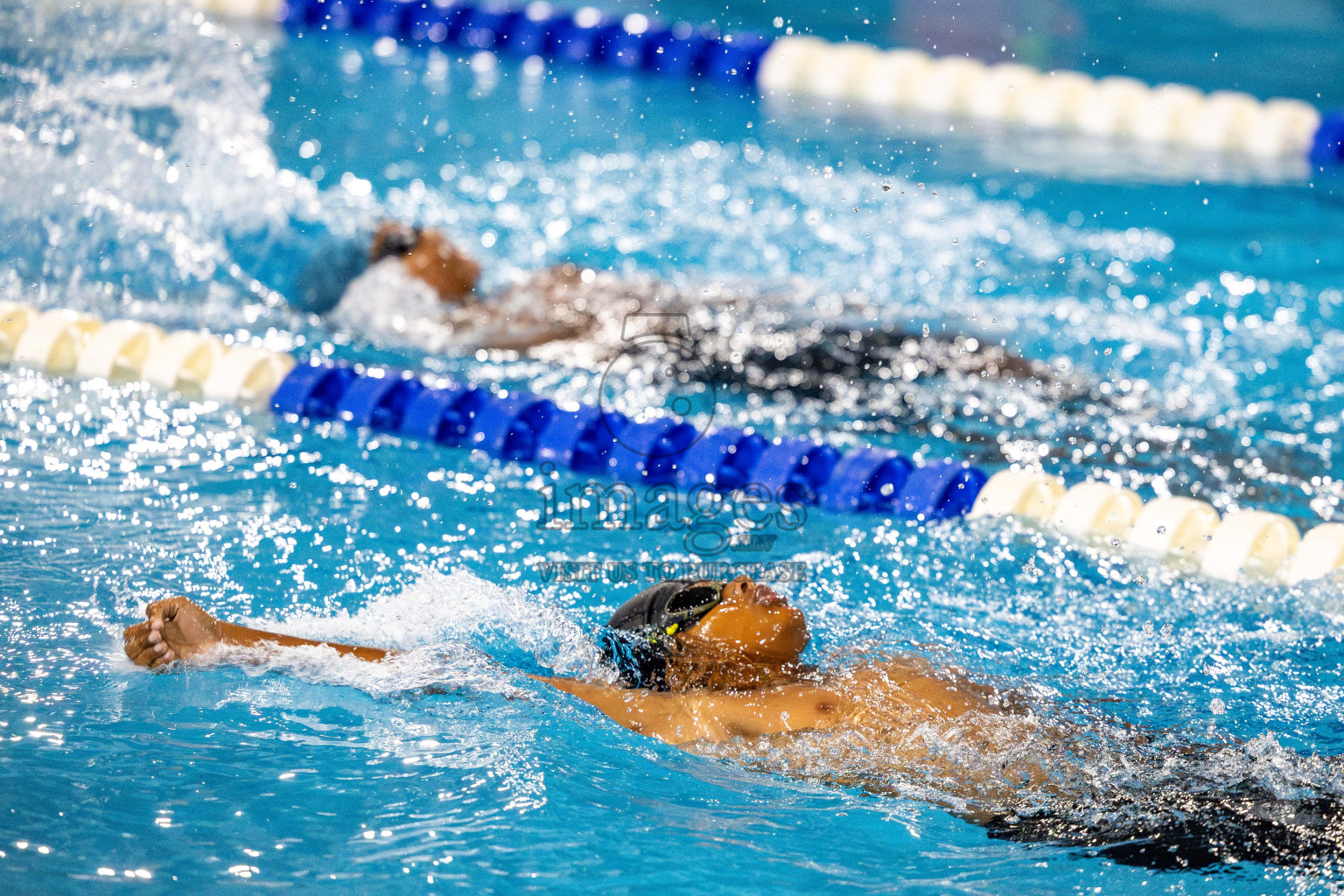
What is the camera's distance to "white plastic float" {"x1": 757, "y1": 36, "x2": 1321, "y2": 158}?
23.7ft

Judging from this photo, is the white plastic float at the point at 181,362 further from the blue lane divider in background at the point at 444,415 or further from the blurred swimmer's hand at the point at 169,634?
the blurred swimmer's hand at the point at 169,634

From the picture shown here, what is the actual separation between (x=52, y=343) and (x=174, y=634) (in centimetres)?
218

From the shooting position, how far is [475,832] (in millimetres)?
2287

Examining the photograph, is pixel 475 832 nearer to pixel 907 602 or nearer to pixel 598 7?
pixel 907 602

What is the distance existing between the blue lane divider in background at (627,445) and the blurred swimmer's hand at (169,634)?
1.47 metres

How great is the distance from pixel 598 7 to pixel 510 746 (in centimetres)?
811

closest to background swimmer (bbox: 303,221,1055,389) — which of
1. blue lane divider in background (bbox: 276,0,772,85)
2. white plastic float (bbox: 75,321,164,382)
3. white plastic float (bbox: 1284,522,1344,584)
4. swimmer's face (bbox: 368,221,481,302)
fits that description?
swimmer's face (bbox: 368,221,481,302)

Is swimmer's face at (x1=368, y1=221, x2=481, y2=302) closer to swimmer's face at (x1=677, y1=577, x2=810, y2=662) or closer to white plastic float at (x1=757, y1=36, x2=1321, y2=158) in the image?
swimmer's face at (x1=677, y1=577, x2=810, y2=662)

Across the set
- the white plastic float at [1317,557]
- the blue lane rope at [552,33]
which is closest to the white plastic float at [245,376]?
the white plastic float at [1317,557]

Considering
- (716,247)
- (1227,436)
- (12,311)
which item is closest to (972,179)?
(716,247)

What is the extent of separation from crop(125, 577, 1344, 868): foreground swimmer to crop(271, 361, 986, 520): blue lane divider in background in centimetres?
102

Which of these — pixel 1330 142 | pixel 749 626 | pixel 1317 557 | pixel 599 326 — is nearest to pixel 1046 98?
pixel 1330 142

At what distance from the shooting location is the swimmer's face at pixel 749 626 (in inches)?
97.4

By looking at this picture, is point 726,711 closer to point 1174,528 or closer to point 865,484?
point 865,484
